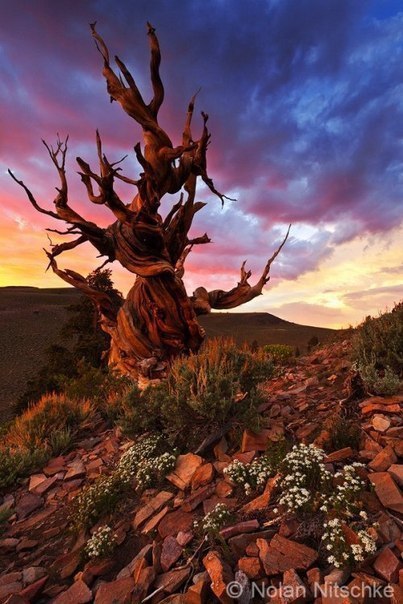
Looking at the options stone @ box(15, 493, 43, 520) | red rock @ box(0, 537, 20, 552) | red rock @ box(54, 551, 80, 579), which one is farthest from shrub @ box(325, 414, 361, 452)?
stone @ box(15, 493, 43, 520)

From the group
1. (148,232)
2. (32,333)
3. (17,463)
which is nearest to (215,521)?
(17,463)

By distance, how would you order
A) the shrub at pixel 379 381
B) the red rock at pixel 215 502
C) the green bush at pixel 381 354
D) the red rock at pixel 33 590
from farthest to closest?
the green bush at pixel 381 354 → the shrub at pixel 379 381 → the red rock at pixel 215 502 → the red rock at pixel 33 590

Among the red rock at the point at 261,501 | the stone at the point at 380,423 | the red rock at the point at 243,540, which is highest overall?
the stone at the point at 380,423

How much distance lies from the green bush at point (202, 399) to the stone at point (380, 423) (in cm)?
145

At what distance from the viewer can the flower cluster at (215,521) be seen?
3.46 metres

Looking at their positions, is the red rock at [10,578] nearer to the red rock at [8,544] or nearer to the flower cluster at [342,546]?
the red rock at [8,544]

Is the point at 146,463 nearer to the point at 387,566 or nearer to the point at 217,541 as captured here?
the point at 217,541

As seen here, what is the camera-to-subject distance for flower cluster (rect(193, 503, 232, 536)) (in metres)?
3.46

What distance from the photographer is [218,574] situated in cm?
294

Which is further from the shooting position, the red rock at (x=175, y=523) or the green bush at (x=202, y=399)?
the green bush at (x=202, y=399)

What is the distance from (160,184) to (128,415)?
354 inches

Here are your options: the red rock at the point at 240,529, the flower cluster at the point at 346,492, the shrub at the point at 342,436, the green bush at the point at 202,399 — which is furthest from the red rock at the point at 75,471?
the flower cluster at the point at 346,492

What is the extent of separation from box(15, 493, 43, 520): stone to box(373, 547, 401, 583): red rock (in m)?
4.86

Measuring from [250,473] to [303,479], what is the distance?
0.74 metres
